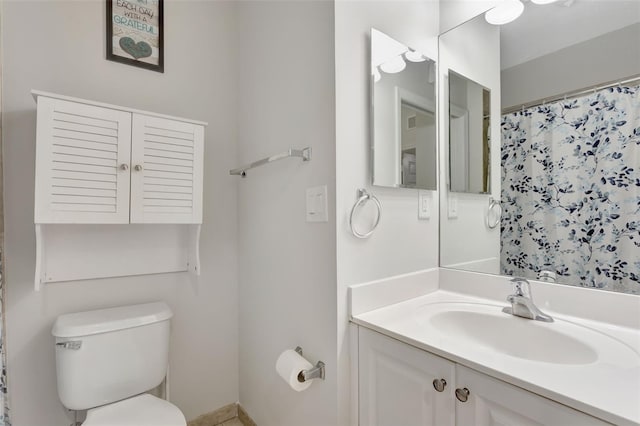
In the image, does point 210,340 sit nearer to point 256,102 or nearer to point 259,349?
point 259,349

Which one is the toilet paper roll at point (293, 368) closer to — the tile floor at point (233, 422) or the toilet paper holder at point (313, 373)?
the toilet paper holder at point (313, 373)

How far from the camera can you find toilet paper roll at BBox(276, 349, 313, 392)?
115 cm

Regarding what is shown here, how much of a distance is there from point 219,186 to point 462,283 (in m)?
1.37

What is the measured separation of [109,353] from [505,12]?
2.22 meters

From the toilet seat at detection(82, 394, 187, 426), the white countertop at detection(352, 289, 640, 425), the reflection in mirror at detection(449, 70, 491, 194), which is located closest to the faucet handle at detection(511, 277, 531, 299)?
the white countertop at detection(352, 289, 640, 425)

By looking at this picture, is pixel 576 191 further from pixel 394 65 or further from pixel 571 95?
pixel 394 65

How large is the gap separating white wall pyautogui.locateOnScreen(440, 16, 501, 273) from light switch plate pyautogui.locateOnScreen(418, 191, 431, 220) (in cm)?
11

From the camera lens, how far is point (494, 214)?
1.38 metres

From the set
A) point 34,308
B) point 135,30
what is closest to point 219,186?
point 135,30

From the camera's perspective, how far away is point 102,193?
4.20 feet

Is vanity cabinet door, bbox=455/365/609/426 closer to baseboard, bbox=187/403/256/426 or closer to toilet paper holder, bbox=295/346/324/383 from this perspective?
toilet paper holder, bbox=295/346/324/383

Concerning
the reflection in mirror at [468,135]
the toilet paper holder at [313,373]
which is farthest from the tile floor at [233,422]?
the reflection in mirror at [468,135]

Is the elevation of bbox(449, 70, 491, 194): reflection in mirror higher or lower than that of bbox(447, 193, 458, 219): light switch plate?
higher

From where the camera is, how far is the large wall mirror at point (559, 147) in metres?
1.05
